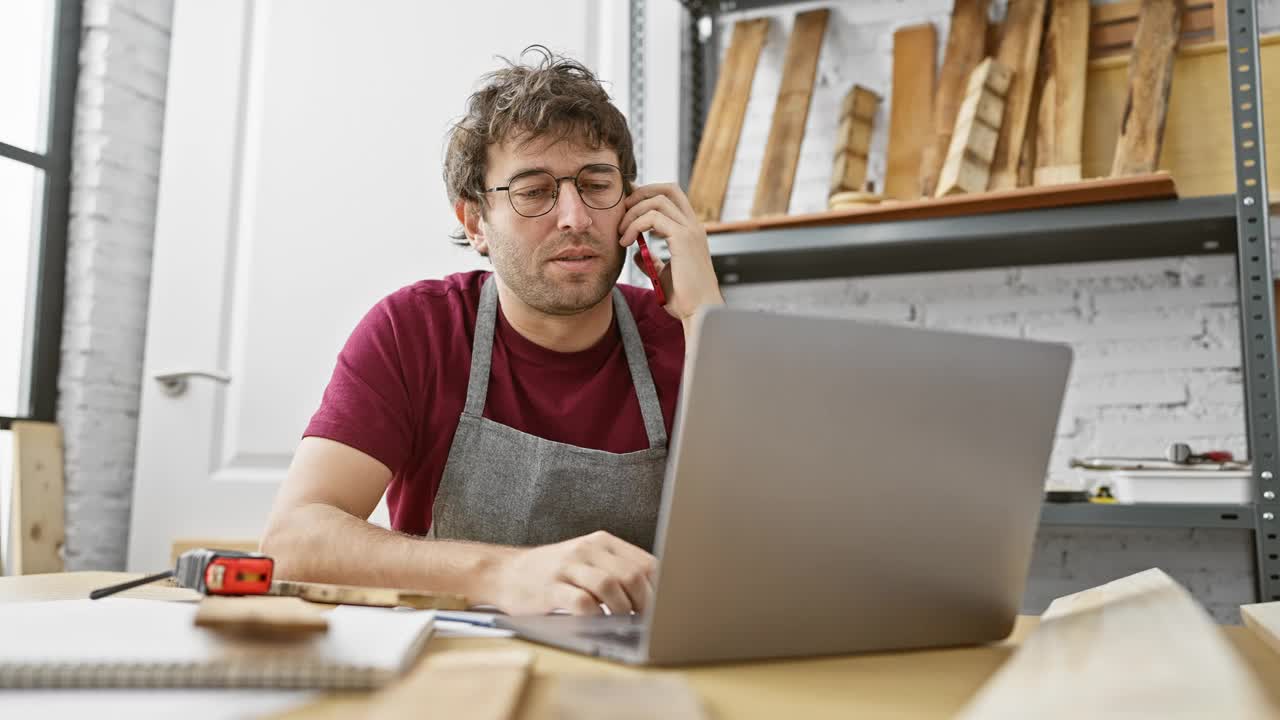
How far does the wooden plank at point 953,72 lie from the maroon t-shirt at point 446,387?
0.78 m

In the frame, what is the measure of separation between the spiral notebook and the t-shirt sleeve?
2.14 ft

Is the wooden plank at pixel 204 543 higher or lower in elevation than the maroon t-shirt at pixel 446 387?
lower

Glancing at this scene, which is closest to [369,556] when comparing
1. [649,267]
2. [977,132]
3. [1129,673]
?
[649,267]

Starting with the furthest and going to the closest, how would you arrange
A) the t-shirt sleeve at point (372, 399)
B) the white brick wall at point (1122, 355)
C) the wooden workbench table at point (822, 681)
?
the white brick wall at point (1122, 355) < the t-shirt sleeve at point (372, 399) < the wooden workbench table at point (822, 681)

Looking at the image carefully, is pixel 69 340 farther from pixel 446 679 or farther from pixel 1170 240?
pixel 1170 240

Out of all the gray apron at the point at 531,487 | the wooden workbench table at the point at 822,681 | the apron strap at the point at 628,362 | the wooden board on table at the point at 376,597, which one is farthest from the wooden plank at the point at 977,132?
the wooden board on table at the point at 376,597

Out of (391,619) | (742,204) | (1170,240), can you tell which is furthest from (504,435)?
(1170,240)

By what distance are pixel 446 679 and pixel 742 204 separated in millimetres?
2004

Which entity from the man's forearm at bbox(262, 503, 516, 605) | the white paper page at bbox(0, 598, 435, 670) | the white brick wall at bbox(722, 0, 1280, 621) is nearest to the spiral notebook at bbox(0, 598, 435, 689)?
the white paper page at bbox(0, 598, 435, 670)

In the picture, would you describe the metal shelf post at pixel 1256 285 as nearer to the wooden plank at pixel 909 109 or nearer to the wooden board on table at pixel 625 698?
the wooden plank at pixel 909 109

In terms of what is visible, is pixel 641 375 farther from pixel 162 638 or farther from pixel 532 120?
pixel 162 638

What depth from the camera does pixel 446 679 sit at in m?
0.52

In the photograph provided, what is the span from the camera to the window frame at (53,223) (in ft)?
7.74

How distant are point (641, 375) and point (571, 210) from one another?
0.28 meters
